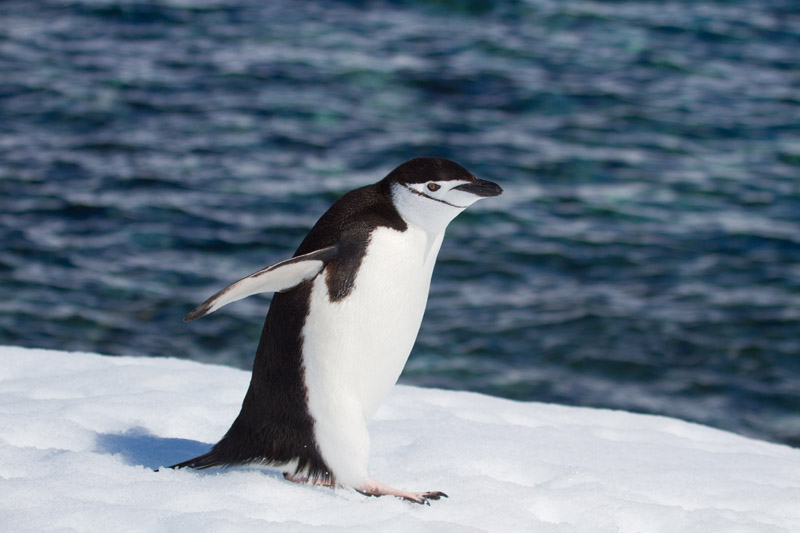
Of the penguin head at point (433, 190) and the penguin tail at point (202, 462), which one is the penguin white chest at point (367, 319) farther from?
the penguin tail at point (202, 462)

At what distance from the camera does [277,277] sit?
9.73 feet

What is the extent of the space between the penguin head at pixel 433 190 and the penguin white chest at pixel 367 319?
0.19 feet

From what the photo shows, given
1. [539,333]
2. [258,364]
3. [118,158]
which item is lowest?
[539,333]

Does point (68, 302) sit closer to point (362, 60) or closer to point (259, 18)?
point (362, 60)

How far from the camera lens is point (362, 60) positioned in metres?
11.8

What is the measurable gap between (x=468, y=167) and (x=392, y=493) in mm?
6683

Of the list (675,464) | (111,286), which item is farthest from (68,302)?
(675,464)

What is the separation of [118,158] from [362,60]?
3.44 m

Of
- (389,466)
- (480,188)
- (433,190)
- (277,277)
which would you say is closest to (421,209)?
(433,190)

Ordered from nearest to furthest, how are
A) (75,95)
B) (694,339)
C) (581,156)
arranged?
(694,339) → (581,156) → (75,95)

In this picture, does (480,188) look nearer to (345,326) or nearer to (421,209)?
(421,209)

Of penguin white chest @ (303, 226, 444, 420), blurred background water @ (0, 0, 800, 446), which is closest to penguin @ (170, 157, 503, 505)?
penguin white chest @ (303, 226, 444, 420)

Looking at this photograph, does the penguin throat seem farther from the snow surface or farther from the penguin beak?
the snow surface

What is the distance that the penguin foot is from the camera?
10.0ft
